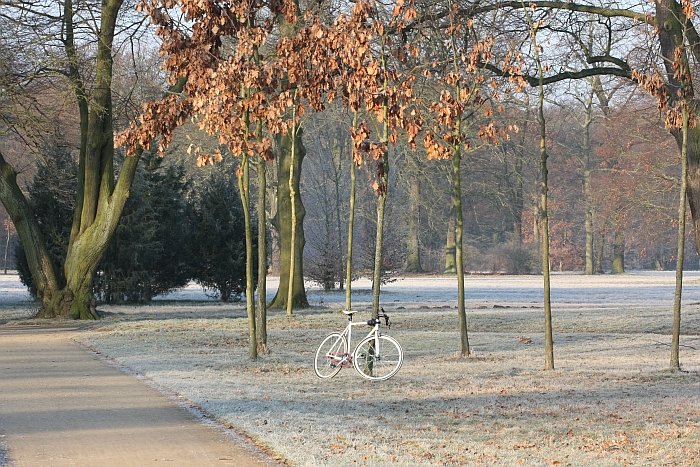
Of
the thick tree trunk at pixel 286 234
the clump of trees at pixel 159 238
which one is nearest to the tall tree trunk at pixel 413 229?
the clump of trees at pixel 159 238

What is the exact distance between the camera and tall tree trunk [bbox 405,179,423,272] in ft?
203

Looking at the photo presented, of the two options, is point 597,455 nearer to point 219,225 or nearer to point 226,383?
point 226,383

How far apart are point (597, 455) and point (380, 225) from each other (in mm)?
6544

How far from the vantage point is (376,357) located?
1461 centimetres

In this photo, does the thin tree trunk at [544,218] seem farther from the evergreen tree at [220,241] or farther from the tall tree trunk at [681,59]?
the evergreen tree at [220,241]

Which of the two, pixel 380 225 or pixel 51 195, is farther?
pixel 51 195

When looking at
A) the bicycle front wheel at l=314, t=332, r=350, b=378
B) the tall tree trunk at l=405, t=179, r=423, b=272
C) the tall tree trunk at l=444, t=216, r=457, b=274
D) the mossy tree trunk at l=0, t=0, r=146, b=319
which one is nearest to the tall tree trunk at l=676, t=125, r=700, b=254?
the bicycle front wheel at l=314, t=332, r=350, b=378

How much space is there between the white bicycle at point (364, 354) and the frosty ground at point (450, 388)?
0.22 m

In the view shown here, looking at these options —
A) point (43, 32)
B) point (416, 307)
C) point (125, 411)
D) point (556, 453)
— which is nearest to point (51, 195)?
point (43, 32)

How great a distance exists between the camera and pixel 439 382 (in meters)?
14.9

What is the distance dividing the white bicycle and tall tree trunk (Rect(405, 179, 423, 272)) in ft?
147

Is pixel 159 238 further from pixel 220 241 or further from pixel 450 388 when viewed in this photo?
pixel 450 388

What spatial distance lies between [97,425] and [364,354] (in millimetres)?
5214

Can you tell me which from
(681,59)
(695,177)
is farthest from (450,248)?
(681,59)
